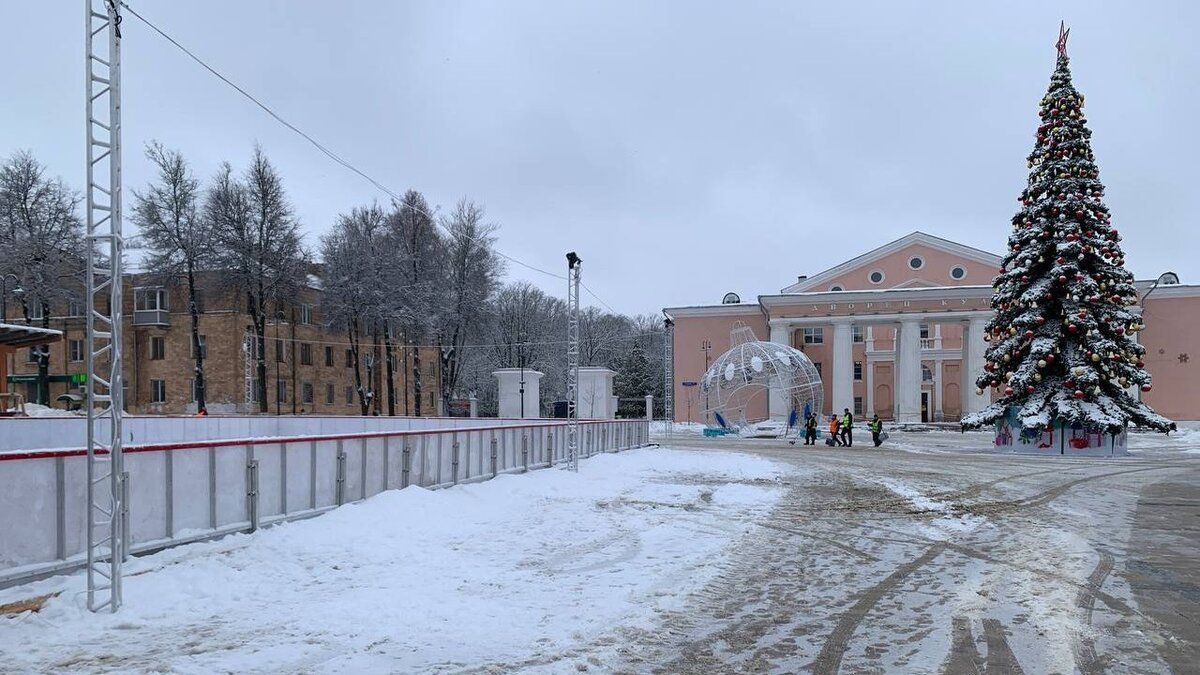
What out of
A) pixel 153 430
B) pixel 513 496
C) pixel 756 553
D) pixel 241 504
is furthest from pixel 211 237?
pixel 756 553

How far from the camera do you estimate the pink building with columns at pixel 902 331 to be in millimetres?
59656

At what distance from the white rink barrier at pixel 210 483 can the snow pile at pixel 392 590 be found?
1.30 ft

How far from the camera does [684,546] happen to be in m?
11.6

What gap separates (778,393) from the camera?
2366 inches

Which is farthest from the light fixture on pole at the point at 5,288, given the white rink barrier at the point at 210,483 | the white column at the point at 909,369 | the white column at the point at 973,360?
the white column at the point at 973,360

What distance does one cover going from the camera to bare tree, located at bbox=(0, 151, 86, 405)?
44.8m

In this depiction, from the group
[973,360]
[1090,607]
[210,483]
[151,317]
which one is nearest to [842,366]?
[973,360]

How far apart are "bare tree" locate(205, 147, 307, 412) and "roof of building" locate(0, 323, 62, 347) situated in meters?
17.2

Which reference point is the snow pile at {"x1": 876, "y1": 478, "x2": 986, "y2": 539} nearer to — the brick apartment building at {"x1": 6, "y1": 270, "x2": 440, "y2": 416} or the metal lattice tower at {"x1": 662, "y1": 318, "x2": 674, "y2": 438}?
the metal lattice tower at {"x1": 662, "y1": 318, "x2": 674, "y2": 438}

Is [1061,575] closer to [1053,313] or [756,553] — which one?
[756,553]

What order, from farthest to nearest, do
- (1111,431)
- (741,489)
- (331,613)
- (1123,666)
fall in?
1. (1111,431)
2. (741,489)
3. (331,613)
4. (1123,666)

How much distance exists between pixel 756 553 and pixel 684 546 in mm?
938

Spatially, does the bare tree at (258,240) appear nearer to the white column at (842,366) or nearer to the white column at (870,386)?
the white column at (842,366)

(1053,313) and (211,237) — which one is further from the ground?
(211,237)
